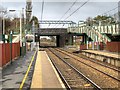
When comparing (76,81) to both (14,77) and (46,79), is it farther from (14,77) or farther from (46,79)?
(14,77)

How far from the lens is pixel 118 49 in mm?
46344

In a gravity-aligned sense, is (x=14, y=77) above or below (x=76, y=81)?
above

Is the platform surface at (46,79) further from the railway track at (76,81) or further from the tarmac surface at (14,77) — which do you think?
the railway track at (76,81)

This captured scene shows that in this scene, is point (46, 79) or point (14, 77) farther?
point (14, 77)

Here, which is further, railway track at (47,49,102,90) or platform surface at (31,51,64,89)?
railway track at (47,49,102,90)

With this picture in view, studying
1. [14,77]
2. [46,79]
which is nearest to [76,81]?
[46,79]

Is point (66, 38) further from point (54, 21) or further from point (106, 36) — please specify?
point (106, 36)

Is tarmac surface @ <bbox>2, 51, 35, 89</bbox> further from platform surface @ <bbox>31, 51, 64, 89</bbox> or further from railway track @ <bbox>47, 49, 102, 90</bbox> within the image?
railway track @ <bbox>47, 49, 102, 90</bbox>

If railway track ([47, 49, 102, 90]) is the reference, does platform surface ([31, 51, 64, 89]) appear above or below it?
above

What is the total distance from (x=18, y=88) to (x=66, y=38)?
9108 centimetres

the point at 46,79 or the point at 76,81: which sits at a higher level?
the point at 46,79

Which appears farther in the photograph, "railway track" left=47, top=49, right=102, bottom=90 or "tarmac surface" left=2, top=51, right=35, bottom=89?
"railway track" left=47, top=49, right=102, bottom=90

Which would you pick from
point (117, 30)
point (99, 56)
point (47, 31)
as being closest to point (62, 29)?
point (47, 31)

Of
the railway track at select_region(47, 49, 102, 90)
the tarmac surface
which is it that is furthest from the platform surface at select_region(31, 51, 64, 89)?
the railway track at select_region(47, 49, 102, 90)
